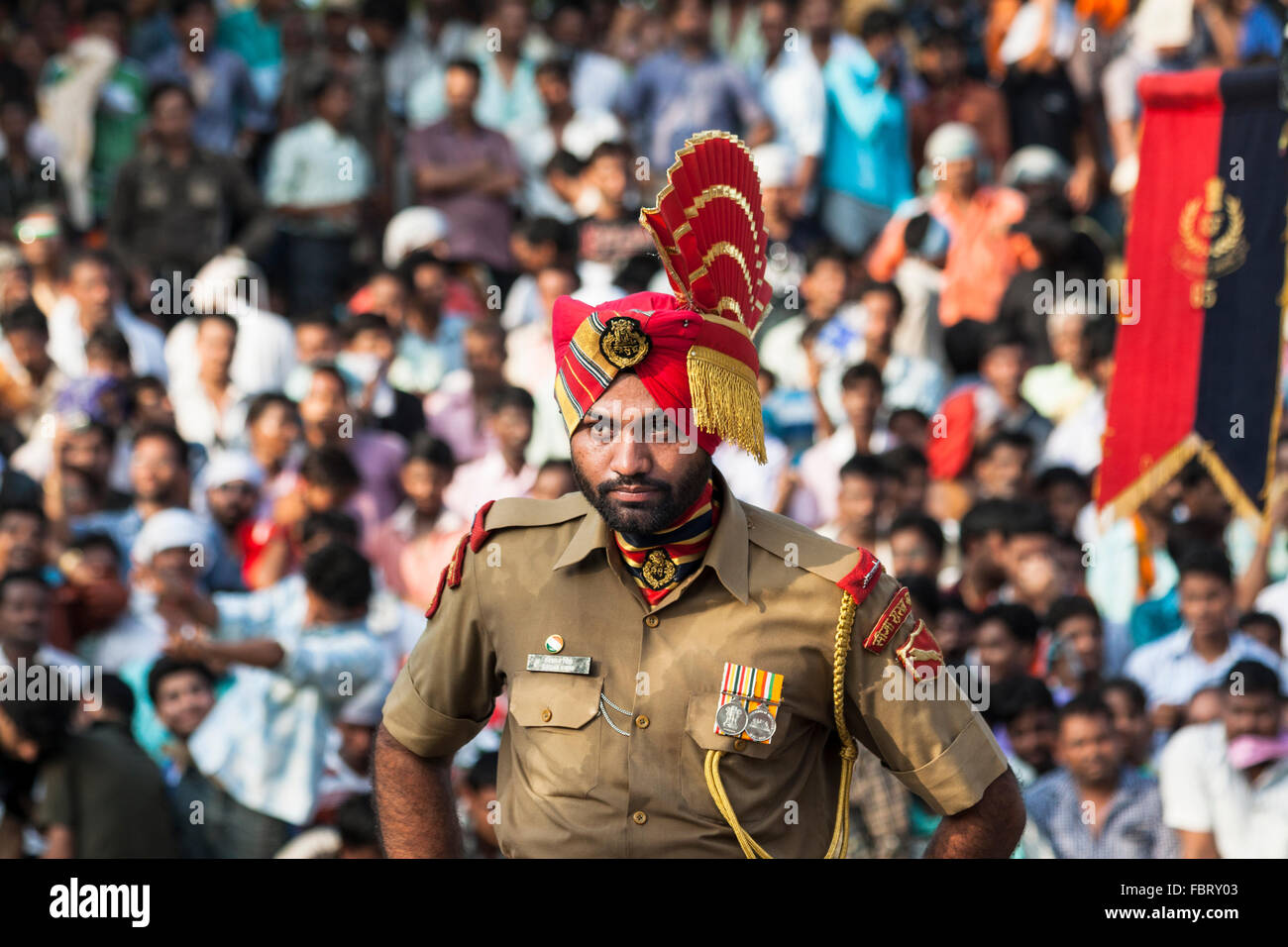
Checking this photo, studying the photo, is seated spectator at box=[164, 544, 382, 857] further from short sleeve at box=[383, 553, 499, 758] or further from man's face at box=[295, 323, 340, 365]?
short sleeve at box=[383, 553, 499, 758]

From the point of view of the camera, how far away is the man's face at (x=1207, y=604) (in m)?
7.69

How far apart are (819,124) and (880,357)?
Result: 2.30 metres

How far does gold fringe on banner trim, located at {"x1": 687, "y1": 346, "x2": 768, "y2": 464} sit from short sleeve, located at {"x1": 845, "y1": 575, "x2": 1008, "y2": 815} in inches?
16.4

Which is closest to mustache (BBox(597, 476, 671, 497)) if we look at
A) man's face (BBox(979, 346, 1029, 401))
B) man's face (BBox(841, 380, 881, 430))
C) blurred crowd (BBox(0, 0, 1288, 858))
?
blurred crowd (BBox(0, 0, 1288, 858))

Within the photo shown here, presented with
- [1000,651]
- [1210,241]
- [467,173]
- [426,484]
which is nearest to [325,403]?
[426,484]

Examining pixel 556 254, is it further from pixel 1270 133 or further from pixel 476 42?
pixel 1270 133

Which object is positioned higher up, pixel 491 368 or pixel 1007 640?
pixel 491 368

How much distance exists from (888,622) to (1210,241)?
3886mm

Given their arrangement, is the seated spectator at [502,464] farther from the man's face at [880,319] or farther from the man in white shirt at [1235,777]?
the man in white shirt at [1235,777]

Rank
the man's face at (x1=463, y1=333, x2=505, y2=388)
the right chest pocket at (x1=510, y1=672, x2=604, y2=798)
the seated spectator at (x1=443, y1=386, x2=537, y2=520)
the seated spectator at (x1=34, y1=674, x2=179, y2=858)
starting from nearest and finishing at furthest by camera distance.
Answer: the right chest pocket at (x1=510, y1=672, x2=604, y2=798) < the seated spectator at (x1=34, y1=674, x2=179, y2=858) < the seated spectator at (x1=443, y1=386, x2=537, y2=520) < the man's face at (x1=463, y1=333, x2=505, y2=388)

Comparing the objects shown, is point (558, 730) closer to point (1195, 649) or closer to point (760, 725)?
point (760, 725)

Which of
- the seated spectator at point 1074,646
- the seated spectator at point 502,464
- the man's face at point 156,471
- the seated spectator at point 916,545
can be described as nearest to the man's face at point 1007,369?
the seated spectator at point 916,545

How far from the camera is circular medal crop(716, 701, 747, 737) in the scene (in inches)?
151

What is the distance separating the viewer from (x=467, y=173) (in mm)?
11094
